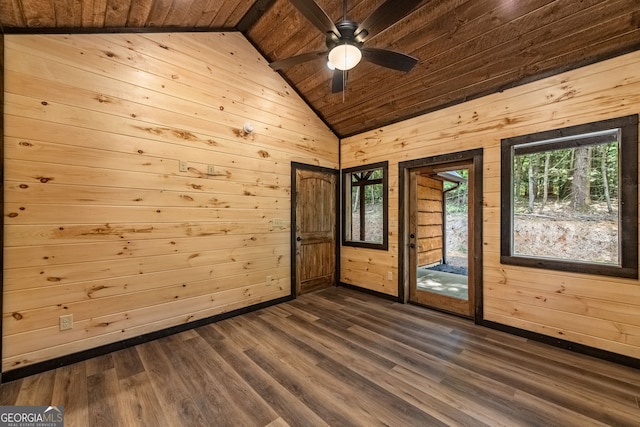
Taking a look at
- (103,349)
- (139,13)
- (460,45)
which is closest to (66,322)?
(103,349)

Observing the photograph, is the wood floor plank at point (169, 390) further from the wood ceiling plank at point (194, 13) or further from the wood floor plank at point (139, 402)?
the wood ceiling plank at point (194, 13)

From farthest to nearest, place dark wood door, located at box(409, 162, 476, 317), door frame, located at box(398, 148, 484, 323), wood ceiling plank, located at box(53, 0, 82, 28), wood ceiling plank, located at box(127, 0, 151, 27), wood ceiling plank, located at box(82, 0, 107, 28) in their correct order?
dark wood door, located at box(409, 162, 476, 317) < door frame, located at box(398, 148, 484, 323) < wood ceiling plank, located at box(127, 0, 151, 27) < wood ceiling plank, located at box(82, 0, 107, 28) < wood ceiling plank, located at box(53, 0, 82, 28)

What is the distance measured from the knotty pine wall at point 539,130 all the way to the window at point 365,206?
0.72 m

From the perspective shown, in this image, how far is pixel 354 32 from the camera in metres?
1.91

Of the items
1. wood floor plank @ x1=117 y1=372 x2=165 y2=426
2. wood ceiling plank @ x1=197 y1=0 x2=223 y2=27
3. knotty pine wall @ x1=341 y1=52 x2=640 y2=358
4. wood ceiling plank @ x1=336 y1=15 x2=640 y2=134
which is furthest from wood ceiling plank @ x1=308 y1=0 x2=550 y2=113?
wood floor plank @ x1=117 y1=372 x2=165 y2=426

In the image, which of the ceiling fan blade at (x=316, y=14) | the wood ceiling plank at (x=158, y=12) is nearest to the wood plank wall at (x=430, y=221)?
the ceiling fan blade at (x=316, y=14)

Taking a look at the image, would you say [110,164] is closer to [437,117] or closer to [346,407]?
[346,407]

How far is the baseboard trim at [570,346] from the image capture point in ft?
7.24

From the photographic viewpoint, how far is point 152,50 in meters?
2.70

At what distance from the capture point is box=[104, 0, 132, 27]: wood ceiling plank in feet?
7.26

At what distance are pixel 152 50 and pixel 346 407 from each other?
3813mm

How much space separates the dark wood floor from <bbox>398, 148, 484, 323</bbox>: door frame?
2.04 feet

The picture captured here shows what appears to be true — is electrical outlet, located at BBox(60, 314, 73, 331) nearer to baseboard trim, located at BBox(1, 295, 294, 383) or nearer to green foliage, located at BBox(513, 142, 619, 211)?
baseboard trim, located at BBox(1, 295, 294, 383)

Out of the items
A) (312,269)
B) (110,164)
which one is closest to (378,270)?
(312,269)
